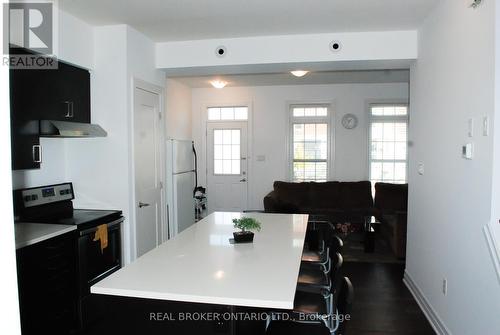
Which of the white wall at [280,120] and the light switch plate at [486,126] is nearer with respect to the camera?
the light switch plate at [486,126]

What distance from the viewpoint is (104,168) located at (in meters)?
3.71

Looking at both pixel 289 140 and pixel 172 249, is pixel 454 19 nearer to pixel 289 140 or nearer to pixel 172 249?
pixel 172 249

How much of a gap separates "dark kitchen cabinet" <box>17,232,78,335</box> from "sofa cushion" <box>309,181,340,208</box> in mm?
4280

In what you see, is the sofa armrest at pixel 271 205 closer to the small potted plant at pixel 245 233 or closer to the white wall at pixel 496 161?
the small potted plant at pixel 245 233

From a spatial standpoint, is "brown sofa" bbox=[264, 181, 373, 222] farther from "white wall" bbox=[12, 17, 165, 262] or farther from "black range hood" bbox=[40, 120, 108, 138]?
"black range hood" bbox=[40, 120, 108, 138]

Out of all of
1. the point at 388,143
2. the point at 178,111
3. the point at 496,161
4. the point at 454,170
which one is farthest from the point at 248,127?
the point at 496,161

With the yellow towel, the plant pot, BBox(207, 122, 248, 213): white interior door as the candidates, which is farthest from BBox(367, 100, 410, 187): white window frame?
the yellow towel

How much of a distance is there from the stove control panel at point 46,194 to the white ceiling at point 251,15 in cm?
163

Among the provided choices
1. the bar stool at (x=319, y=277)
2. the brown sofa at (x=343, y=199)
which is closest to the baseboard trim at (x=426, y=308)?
the bar stool at (x=319, y=277)

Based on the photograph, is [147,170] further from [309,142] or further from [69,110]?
[309,142]

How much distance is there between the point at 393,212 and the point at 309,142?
6.98ft

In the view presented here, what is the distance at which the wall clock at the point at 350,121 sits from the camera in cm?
681

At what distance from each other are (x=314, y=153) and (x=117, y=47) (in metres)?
4.38

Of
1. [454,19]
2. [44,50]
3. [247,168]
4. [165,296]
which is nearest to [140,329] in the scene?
[165,296]
